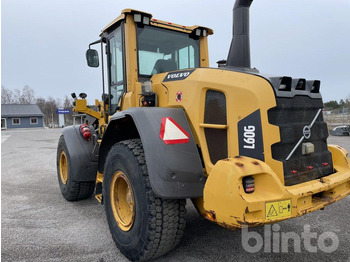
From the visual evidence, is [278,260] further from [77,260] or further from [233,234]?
[77,260]

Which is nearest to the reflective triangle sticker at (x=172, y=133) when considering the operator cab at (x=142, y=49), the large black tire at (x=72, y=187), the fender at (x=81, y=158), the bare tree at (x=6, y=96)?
the operator cab at (x=142, y=49)

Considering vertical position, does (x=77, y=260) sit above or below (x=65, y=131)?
below

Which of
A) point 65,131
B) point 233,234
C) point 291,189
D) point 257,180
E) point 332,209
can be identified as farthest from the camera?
point 65,131

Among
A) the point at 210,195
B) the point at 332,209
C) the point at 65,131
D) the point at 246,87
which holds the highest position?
the point at 246,87

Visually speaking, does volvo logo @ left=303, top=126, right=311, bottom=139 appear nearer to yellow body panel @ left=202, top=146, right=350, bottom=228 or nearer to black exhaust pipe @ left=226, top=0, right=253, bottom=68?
yellow body panel @ left=202, top=146, right=350, bottom=228

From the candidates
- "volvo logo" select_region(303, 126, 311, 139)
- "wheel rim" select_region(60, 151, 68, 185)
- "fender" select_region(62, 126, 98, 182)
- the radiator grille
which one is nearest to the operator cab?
"fender" select_region(62, 126, 98, 182)

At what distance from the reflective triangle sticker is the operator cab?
1.06 meters

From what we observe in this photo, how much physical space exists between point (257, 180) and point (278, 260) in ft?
3.72

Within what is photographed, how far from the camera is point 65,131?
479cm

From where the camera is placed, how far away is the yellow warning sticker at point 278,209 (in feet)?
6.84

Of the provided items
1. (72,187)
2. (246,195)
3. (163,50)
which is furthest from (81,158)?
(246,195)

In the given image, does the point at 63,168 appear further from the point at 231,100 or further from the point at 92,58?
the point at 231,100

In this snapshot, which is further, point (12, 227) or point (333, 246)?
point (12, 227)

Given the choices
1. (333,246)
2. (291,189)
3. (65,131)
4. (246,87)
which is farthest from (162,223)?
(65,131)
